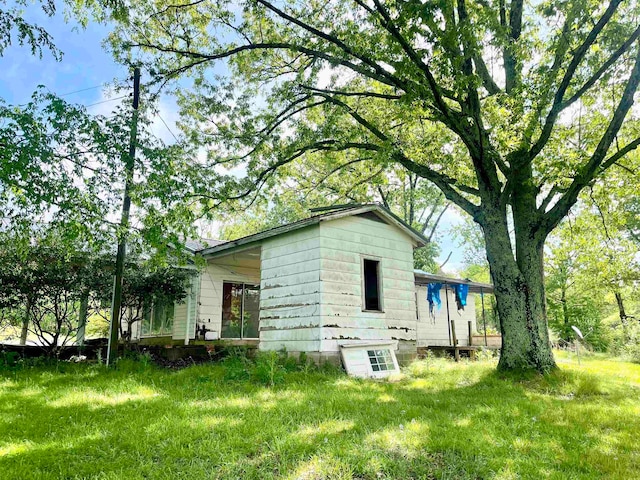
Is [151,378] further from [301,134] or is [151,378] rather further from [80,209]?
[301,134]

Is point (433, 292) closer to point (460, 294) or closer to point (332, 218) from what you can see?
point (460, 294)

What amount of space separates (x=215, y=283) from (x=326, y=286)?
589 centimetres

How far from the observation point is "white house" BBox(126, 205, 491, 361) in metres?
10.3

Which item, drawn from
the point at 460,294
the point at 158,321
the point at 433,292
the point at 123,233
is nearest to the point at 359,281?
the point at 123,233

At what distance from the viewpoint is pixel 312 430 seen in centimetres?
479

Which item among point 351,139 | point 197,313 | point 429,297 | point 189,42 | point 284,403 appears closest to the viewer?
point 284,403

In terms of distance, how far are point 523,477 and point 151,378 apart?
710cm

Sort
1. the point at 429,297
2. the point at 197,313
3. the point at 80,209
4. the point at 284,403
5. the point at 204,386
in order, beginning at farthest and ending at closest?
the point at 429,297
the point at 197,313
the point at 204,386
the point at 80,209
the point at 284,403

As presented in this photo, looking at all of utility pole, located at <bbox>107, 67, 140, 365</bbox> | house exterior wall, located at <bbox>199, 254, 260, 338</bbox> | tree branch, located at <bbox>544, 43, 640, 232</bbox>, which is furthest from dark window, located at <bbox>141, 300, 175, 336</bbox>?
tree branch, located at <bbox>544, 43, 640, 232</bbox>

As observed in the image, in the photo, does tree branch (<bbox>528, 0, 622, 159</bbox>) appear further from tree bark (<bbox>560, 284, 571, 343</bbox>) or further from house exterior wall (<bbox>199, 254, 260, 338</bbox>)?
tree bark (<bbox>560, 284, 571, 343</bbox>)

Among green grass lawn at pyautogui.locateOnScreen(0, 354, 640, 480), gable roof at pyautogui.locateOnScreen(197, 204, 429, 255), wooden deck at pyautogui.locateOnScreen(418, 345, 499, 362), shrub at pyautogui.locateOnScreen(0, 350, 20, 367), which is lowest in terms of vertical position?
green grass lawn at pyautogui.locateOnScreen(0, 354, 640, 480)

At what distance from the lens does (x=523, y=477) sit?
3.78 m

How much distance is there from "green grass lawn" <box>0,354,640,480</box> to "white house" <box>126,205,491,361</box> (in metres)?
2.42

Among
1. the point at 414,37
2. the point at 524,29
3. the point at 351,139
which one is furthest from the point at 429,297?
the point at 414,37
